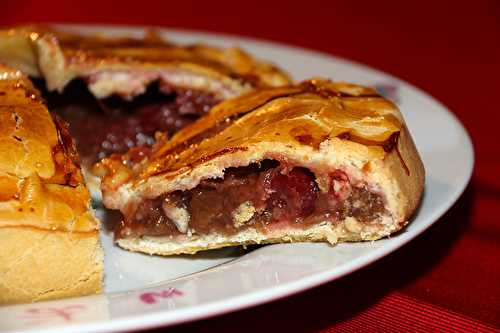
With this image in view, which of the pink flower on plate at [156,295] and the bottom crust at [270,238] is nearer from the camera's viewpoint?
the pink flower on plate at [156,295]

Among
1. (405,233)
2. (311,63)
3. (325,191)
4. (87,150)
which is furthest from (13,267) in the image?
(311,63)

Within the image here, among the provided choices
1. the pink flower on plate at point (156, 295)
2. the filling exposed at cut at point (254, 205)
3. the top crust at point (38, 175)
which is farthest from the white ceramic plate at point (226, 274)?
the top crust at point (38, 175)

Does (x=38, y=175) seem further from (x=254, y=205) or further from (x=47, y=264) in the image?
(x=254, y=205)

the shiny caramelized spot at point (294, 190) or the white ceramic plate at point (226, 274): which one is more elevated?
the shiny caramelized spot at point (294, 190)

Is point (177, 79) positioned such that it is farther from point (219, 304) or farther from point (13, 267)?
point (219, 304)

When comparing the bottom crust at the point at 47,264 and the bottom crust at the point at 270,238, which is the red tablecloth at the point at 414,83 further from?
the bottom crust at the point at 47,264

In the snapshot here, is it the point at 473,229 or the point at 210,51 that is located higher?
the point at 210,51
